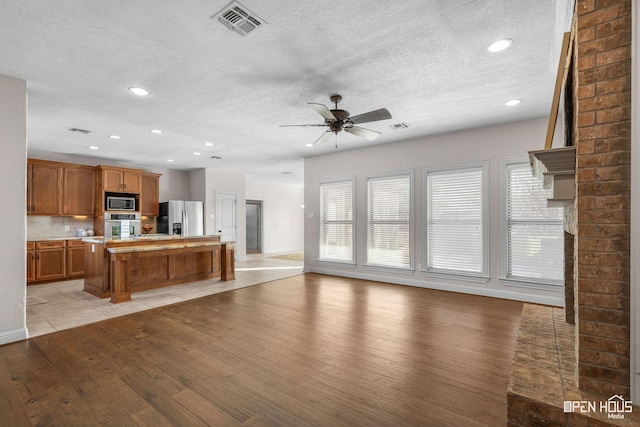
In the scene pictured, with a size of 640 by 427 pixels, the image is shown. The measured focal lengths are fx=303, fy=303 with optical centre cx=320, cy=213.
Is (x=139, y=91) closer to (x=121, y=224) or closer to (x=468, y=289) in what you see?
(x=121, y=224)

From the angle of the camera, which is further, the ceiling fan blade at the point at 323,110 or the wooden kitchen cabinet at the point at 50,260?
the wooden kitchen cabinet at the point at 50,260

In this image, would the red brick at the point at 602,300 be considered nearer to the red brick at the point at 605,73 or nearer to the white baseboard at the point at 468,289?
the red brick at the point at 605,73

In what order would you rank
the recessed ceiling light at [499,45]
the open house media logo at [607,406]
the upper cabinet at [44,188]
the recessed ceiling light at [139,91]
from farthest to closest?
the upper cabinet at [44,188]
the recessed ceiling light at [139,91]
the recessed ceiling light at [499,45]
the open house media logo at [607,406]

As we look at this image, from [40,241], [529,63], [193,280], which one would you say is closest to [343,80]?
[529,63]

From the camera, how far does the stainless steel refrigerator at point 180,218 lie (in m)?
7.89

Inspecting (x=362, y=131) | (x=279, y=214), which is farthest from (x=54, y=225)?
(x=362, y=131)

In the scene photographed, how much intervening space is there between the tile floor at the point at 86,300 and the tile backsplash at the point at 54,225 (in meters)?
1.30

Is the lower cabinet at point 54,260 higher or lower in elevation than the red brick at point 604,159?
lower

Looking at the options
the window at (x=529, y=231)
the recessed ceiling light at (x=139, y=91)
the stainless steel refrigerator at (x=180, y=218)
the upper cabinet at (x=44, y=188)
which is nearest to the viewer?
the recessed ceiling light at (x=139, y=91)

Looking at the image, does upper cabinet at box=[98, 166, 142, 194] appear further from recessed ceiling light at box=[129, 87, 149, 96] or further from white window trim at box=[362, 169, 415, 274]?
white window trim at box=[362, 169, 415, 274]

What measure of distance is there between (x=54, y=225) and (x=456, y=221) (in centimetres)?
833

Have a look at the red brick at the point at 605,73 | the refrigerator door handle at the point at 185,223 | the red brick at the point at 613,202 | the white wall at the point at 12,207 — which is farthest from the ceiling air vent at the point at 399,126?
the refrigerator door handle at the point at 185,223

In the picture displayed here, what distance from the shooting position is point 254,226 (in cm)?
1156

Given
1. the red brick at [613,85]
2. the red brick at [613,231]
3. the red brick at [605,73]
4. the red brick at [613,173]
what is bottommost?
the red brick at [613,231]
